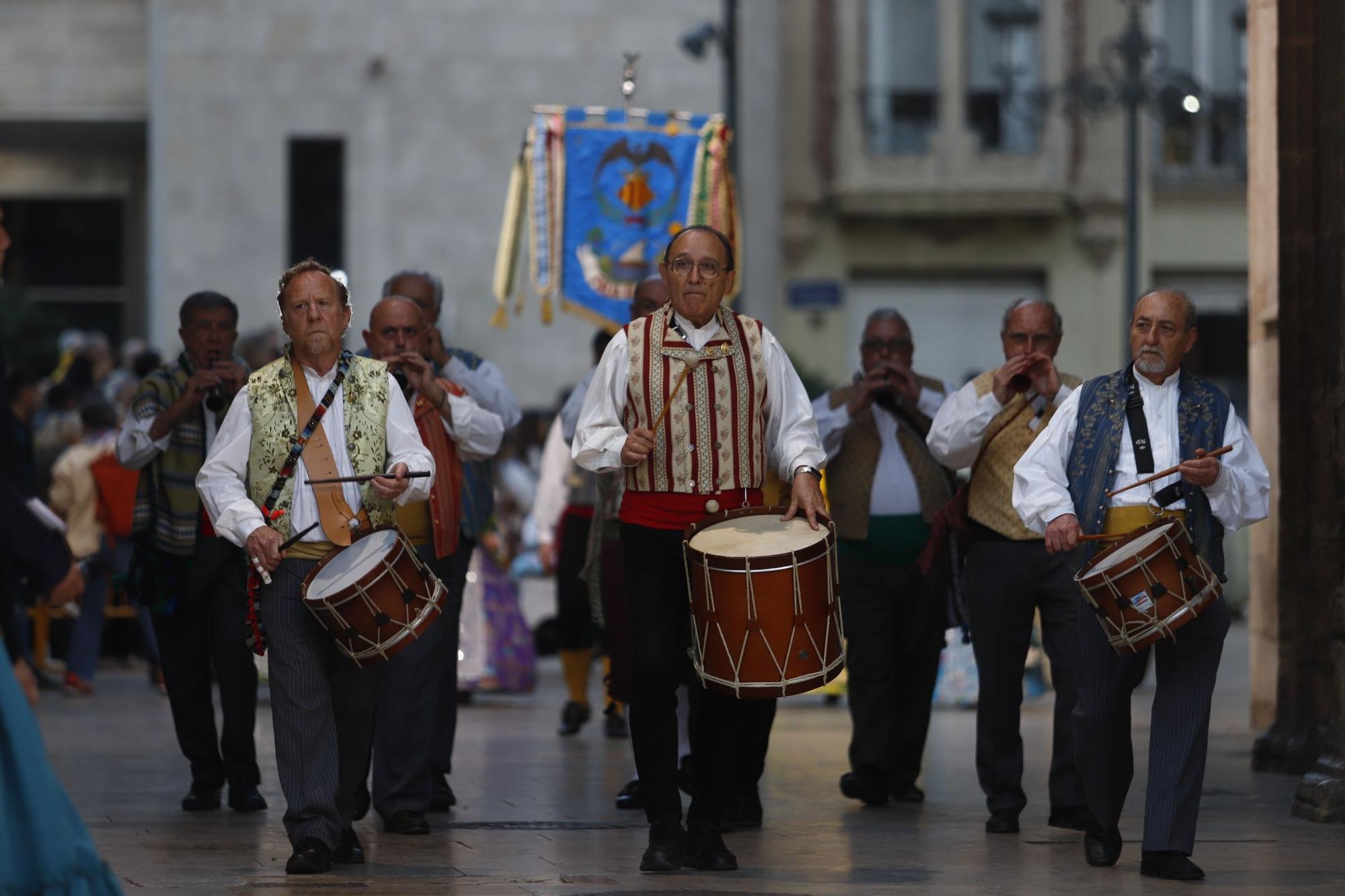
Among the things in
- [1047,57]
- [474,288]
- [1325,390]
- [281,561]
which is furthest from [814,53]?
[281,561]

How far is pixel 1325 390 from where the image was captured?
1060 cm

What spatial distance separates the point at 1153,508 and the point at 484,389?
9.96ft

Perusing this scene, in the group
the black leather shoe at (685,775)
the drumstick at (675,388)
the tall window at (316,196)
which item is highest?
the tall window at (316,196)

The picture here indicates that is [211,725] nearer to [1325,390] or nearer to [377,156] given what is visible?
[1325,390]

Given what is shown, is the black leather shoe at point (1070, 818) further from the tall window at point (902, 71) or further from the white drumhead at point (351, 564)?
the tall window at point (902, 71)

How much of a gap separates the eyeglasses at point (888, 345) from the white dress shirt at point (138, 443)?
2.74 meters

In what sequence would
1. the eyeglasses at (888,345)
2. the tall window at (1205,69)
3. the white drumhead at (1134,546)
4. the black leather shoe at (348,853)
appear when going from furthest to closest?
the tall window at (1205,69) < the eyeglasses at (888,345) < the black leather shoe at (348,853) < the white drumhead at (1134,546)

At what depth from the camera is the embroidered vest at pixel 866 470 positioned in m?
9.73

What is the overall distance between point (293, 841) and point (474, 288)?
19634 mm

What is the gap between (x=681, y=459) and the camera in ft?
25.6

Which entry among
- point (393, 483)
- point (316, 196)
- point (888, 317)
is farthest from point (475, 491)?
point (316, 196)

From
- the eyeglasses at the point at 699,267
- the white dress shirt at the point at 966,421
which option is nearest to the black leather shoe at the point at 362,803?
the eyeglasses at the point at 699,267

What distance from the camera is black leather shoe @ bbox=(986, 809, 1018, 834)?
29.1 ft

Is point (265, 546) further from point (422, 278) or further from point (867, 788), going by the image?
point (867, 788)
